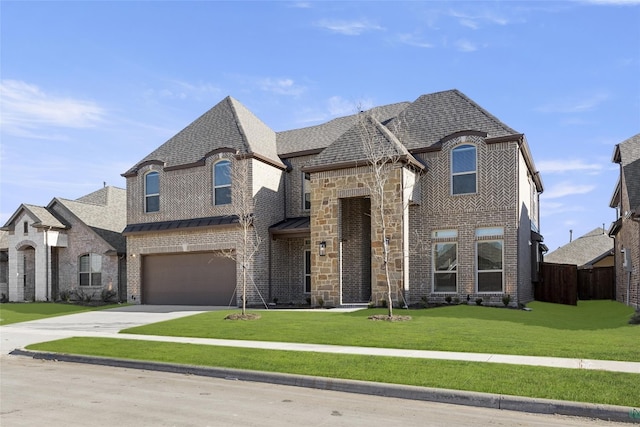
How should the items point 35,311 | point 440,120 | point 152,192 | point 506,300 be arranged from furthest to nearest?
point 152,192 < point 35,311 < point 440,120 < point 506,300

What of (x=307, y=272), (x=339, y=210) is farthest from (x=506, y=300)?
(x=307, y=272)

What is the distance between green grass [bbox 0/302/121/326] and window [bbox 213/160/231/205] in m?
7.57

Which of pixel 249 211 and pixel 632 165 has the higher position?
pixel 632 165

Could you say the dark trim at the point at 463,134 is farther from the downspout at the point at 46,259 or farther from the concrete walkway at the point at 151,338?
the downspout at the point at 46,259

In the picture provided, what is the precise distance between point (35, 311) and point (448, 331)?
20.5m

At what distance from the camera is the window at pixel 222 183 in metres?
25.6

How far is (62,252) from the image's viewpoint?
1258 inches

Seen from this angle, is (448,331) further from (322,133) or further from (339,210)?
(322,133)

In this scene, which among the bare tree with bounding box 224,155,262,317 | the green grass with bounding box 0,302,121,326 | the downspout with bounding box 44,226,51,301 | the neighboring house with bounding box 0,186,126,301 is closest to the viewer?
the green grass with bounding box 0,302,121,326

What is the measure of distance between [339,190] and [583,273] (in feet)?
61.4

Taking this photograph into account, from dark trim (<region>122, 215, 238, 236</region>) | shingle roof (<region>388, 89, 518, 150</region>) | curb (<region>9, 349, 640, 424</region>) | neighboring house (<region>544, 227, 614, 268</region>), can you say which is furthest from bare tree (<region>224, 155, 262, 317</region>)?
neighboring house (<region>544, 227, 614, 268</region>)

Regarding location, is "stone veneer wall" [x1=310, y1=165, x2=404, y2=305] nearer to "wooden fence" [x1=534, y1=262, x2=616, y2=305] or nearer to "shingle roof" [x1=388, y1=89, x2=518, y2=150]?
"shingle roof" [x1=388, y1=89, x2=518, y2=150]

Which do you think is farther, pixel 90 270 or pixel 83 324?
pixel 90 270

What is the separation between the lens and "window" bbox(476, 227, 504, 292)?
21688 mm
